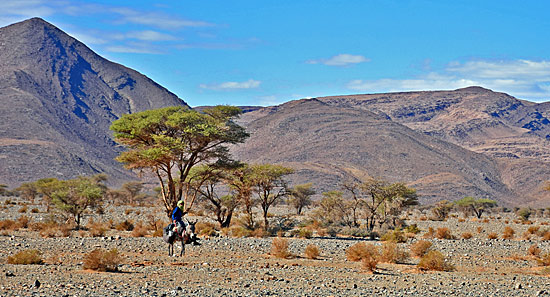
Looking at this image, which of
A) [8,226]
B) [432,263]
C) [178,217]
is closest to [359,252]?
[432,263]

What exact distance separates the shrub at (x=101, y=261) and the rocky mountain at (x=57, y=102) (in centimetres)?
9201

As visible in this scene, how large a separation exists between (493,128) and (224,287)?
18479 cm

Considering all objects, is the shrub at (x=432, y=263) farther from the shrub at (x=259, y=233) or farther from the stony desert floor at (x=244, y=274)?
the shrub at (x=259, y=233)

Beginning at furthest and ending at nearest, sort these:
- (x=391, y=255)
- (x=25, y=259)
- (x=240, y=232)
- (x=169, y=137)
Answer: (x=240, y=232)
(x=169, y=137)
(x=391, y=255)
(x=25, y=259)

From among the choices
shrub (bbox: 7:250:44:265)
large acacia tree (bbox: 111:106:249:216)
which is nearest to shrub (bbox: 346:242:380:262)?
large acacia tree (bbox: 111:106:249:216)

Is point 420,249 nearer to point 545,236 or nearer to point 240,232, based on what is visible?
point 240,232

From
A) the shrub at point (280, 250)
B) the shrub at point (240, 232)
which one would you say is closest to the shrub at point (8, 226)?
the shrub at point (240, 232)

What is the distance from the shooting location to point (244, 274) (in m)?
17.9

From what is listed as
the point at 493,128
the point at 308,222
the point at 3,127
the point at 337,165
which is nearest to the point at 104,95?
the point at 3,127

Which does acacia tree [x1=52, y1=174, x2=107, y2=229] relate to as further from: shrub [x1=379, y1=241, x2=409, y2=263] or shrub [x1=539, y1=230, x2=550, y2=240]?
shrub [x1=539, y1=230, x2=550, y2=240]

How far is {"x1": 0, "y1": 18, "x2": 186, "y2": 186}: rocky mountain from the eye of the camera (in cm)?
11062

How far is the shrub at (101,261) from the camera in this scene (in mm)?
16859

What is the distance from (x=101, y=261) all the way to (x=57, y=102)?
144 metres

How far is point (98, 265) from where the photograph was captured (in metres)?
16.9
